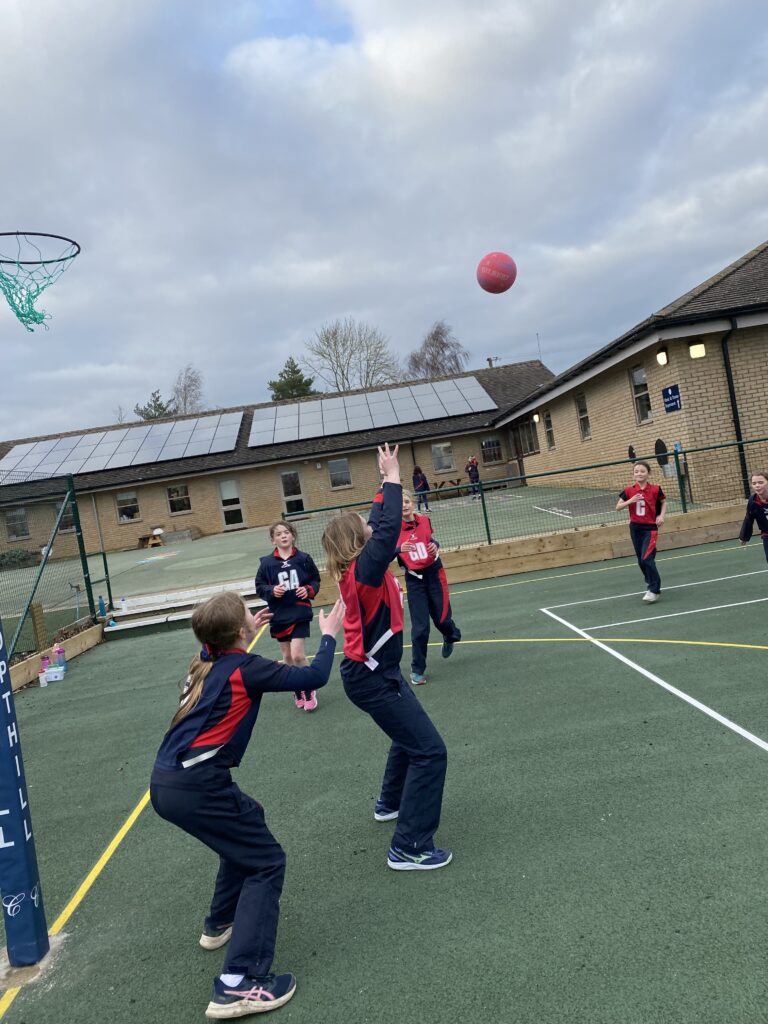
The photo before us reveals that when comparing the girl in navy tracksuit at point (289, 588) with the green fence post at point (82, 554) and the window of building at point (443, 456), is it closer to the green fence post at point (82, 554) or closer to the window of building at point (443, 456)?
the green fence post at point (82, 554)

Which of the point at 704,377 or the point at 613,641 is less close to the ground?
the point at 704,377

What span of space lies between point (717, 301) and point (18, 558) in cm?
1494

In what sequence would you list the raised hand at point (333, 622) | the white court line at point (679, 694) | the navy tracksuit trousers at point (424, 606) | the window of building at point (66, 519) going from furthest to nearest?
the window of building at point (66, 519)
the navy tracksuit trousers at point (424, 606)
the white court line at point (679, 694)
the raised hand at point (333, 622)

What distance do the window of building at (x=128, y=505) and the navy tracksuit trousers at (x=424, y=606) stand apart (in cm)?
2501

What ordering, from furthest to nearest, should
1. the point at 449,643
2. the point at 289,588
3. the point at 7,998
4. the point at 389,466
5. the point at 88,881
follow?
the point at 449,643 < the point at 289,588 < the point at 88,881 < the point at 389,466 < the point at 7,998

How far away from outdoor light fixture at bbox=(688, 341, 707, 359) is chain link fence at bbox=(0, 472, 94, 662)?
13183 mm

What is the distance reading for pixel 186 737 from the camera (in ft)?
8.59

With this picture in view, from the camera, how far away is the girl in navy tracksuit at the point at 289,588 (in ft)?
21.2

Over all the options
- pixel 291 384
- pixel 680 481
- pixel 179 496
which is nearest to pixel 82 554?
pixel 680 481

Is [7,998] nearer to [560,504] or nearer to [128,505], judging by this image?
[560,504]

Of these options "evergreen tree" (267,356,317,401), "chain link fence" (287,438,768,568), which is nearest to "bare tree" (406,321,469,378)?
"evergreen tree" (267,356,317,401)

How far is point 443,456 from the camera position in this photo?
2933cm

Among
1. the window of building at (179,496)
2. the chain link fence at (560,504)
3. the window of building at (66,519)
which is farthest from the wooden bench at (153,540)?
the window of building at (66,519)

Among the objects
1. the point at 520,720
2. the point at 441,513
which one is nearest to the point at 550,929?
the point at 520,720
